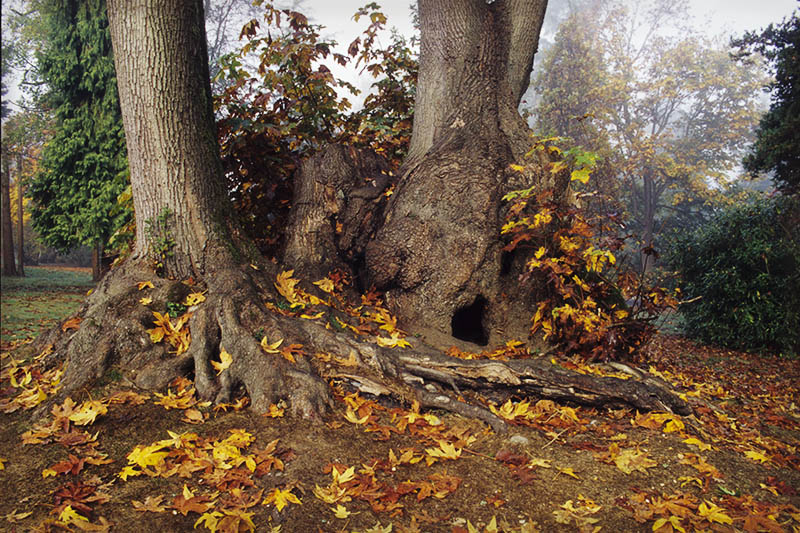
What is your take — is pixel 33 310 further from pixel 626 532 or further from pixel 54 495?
pixel 626 532

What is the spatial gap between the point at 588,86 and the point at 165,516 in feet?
93.7

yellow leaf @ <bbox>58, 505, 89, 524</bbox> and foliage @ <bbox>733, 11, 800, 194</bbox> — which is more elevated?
foliage @ <bbox>733, 11, 800, 194</bbox>

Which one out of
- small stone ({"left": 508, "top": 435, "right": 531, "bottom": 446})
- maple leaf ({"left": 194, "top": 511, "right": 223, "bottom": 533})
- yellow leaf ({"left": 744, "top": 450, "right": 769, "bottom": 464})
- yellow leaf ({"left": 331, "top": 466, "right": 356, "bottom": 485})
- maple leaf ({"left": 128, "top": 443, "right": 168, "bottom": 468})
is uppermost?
maple leaf ({"left": 128, "top": 443, "right": 168, "bottom": 468})

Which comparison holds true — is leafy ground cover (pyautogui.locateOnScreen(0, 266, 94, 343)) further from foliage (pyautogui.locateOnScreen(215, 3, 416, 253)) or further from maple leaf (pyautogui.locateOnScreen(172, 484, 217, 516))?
maple leaf (pyautogui.locateOnScreen(172, 484, 217, 516))

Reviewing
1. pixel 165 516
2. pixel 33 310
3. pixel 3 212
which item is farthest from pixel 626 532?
pixel 3 212

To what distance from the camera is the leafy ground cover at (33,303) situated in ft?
28.5

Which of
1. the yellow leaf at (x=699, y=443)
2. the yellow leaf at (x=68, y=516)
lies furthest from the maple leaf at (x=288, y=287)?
the yellow leaf at (x=699, y=443)

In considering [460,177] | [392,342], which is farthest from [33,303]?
[460,177]

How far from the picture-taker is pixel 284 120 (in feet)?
21.1

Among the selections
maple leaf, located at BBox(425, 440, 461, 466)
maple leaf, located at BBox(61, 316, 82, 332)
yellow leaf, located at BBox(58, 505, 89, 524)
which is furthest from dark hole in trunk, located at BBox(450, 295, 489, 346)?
yellow leaf, located at BBox(58, 505, 89, 524)

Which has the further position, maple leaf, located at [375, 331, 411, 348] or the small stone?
maple leaf, located at [375, 331, 411, 348]

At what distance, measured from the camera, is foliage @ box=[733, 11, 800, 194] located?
9.47 m

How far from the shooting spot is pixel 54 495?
2.50 m

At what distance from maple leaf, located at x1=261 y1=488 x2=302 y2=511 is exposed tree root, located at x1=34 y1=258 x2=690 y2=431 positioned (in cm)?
95
